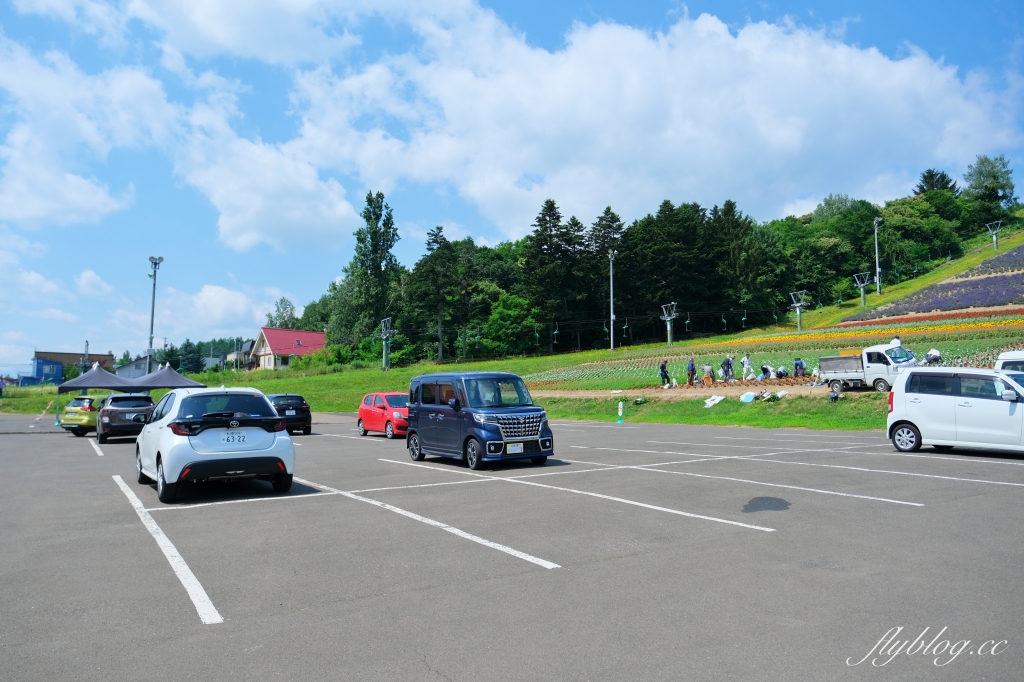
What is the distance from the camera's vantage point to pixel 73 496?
11.2 m

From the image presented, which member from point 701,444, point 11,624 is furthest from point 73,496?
point 701,444

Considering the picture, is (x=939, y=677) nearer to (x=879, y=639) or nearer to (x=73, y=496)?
(x=879, y=639)

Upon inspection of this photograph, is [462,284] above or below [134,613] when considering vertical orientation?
above

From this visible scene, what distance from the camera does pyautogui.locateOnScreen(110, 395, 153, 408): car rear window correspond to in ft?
78.2

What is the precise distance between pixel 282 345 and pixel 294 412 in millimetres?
88876

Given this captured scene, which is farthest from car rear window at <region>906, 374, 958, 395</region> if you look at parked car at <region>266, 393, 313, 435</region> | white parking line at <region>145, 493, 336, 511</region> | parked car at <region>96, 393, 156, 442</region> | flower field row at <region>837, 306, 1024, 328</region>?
flower field row at <region>837, 306, 1024, 328</region>

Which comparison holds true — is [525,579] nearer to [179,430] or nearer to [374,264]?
[179,430]

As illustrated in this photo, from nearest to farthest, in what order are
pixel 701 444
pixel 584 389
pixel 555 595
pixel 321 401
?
pixel 555 595, pixel 701 444, pixel 584 389, pixel 321 401

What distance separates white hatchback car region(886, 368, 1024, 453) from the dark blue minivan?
7.67 m

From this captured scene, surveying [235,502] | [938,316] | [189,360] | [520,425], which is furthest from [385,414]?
[189,360]

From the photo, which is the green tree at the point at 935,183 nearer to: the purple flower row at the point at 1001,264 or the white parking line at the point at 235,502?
the purple flower row at the point at 1001,264

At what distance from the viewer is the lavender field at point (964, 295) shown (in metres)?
57.2

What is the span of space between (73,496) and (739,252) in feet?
316

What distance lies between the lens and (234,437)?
10.3 metres
